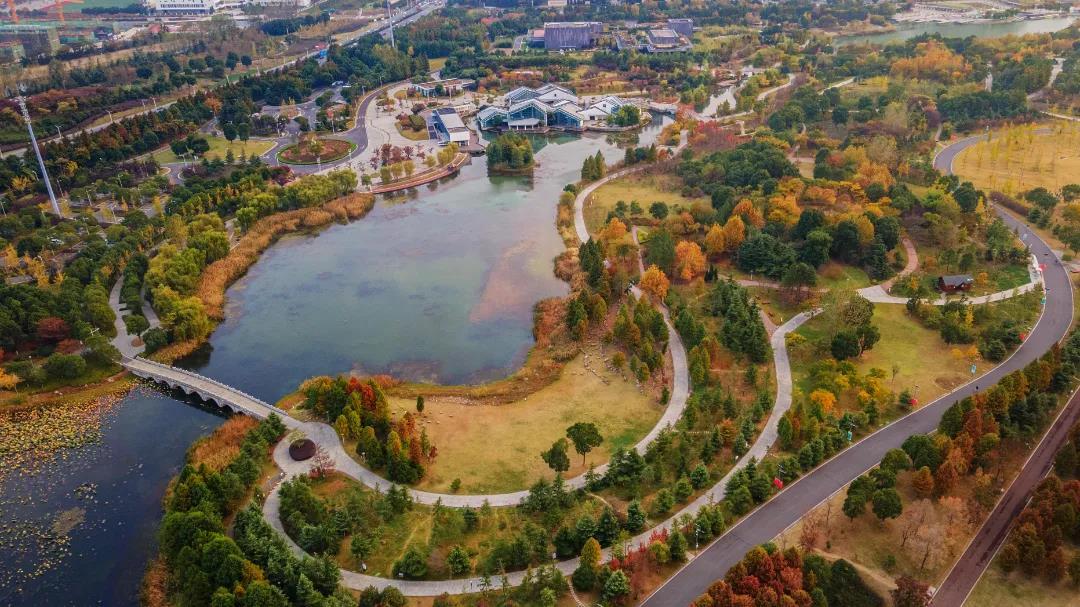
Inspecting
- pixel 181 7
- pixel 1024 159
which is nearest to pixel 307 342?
pixel 1024 159

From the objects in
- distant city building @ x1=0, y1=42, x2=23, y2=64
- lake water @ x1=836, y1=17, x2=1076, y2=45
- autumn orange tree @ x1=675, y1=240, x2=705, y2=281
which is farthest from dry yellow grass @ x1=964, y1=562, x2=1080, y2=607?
distant city building @ x1=0, y1=42, x2=23, y2=64

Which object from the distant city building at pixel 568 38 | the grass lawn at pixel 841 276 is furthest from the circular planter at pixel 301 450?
the distant city building at pixel 568 38

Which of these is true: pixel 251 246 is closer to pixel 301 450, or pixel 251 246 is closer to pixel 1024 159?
pixel 301 450

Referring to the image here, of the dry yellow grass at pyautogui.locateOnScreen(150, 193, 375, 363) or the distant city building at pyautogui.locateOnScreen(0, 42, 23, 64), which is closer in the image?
the dry yellow grass at pyautogui.locateOnScreen(150, 193, 375, 363)

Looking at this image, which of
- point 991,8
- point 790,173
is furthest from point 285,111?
point 991,8

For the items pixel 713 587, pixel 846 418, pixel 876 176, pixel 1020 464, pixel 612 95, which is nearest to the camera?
pixel 713 587

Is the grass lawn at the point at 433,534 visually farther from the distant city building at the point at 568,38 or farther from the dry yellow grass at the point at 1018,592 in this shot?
the distant city building at the point at 568,38

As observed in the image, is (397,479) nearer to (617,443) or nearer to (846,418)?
(617,443)

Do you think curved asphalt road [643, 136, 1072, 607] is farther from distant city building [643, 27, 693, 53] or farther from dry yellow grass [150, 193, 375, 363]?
distant city building [643, 27, 693, 53]
